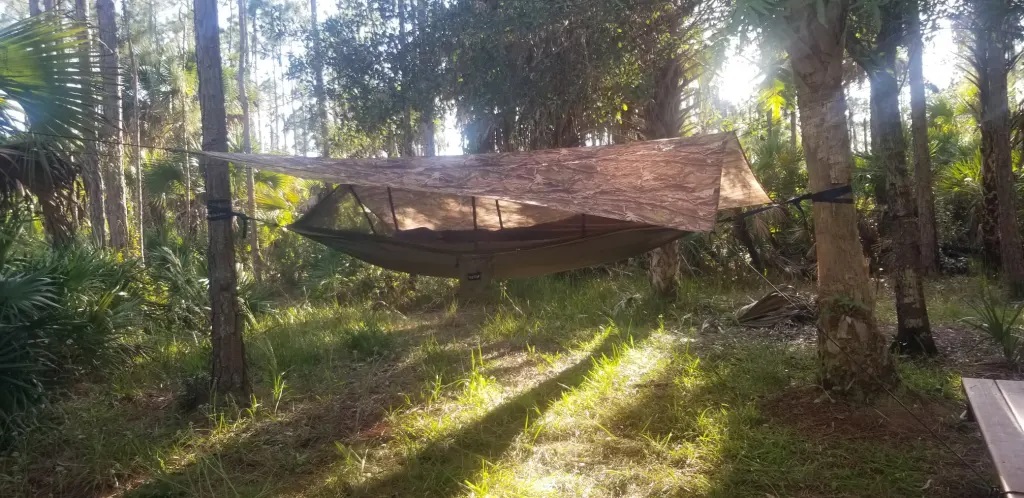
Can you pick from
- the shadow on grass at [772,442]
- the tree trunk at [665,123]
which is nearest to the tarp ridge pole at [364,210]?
the shadow on grass at [772,442]

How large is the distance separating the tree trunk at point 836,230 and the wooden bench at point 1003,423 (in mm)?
434

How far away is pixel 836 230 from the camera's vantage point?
2701 millimetres

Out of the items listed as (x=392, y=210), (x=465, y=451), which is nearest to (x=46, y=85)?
(x=392, y=210)

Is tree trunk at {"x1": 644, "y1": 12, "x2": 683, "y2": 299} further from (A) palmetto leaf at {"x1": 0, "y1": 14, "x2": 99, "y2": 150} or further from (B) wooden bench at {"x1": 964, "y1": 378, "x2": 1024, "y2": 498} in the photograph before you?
(A) palmetto leaf at {"x1": 0, "y1": 14, "x2": 99, "y2": 150}

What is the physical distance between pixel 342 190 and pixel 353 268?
4.32 meters

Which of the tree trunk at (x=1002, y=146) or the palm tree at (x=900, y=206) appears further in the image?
the tree trunk at (x=1002, y=146)

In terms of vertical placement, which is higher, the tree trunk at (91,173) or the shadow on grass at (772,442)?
the tree trunk at (91,173)

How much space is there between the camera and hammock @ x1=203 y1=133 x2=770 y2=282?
8.84 ft

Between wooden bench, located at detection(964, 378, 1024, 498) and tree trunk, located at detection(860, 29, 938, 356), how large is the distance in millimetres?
1243

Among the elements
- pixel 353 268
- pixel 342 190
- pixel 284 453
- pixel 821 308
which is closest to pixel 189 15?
pixel 353 268

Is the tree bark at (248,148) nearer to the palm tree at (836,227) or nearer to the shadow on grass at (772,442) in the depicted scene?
the shadow on grass at (772,442)

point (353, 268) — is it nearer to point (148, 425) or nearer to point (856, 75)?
point (148, 425)

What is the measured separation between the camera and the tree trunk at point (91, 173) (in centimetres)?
278

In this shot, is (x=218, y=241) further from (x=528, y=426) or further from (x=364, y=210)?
(x=528, y=426)
